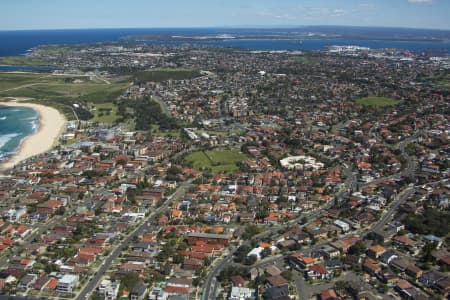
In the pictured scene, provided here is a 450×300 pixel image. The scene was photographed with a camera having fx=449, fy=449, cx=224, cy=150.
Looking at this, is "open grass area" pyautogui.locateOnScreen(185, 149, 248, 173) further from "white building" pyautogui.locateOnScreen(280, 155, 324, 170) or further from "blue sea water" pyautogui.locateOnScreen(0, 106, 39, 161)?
"blue sea water" pyautogui.locateOnScreen(0, 106, 39, 161)

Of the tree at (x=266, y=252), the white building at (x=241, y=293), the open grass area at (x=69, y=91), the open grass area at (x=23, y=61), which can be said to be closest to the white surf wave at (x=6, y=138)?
the open grass area at (x=69, y=91)

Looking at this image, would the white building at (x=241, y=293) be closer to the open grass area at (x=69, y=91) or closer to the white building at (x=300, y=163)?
the white building at (x=300, y=163)

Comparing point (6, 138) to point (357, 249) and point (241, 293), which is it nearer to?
point (241, 293)

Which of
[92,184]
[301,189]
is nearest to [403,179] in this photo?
[301,189]

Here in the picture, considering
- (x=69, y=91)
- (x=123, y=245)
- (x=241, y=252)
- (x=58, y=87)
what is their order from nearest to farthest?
(x=241, y=252) < (x=123, y=245) < (x=69, y=91) < (x=58, y=87)

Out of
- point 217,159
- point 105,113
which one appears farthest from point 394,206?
point 105,113

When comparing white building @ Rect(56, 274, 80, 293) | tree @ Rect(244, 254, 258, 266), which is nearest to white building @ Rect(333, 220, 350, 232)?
tree @ Rect(244, 254, 258, 266)

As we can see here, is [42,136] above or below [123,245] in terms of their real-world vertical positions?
above
